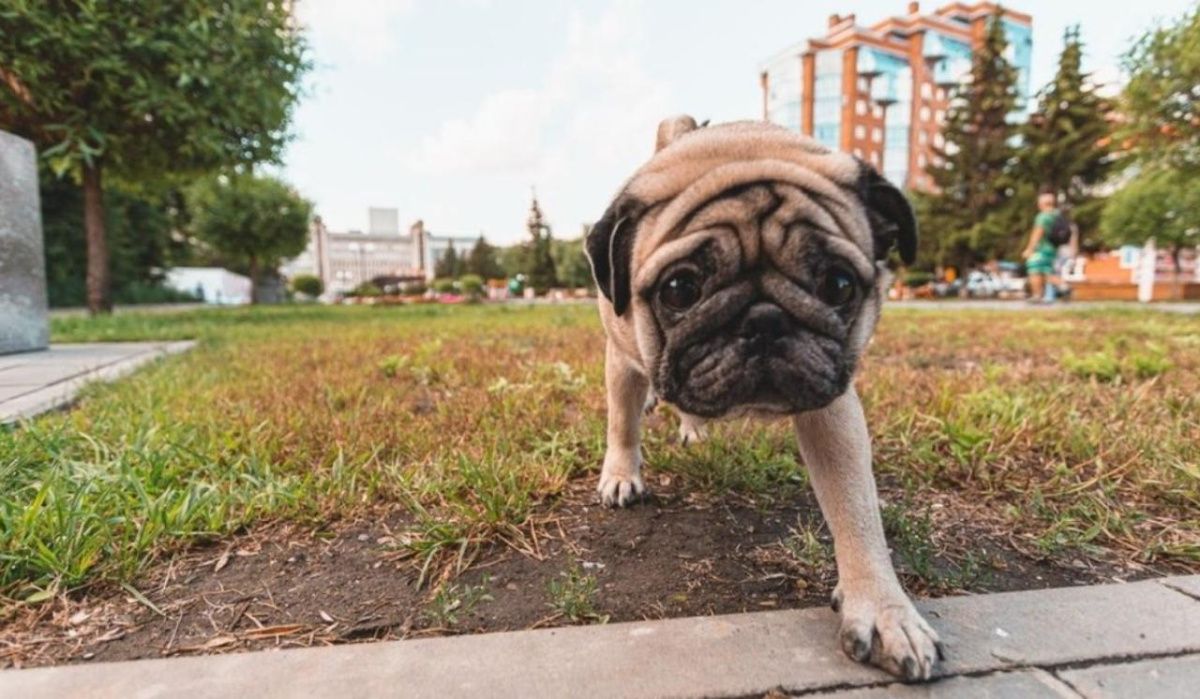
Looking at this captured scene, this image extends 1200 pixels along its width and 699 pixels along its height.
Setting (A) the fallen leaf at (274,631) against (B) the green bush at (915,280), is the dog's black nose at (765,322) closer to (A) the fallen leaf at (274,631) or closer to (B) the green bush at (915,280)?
(A) the fallen leaf at (274,631)

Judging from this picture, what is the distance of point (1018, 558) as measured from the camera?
1.69m

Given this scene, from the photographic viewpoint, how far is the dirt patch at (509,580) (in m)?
1.37

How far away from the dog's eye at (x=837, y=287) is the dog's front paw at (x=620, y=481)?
0.96 m

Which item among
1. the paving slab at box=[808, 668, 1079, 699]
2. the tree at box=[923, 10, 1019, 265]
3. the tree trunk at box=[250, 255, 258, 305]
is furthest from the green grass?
the tree at box=[923, 10, 1019, 265]

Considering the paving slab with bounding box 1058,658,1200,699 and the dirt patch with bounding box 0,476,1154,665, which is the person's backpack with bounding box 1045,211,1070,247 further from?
the paving slab with bounding box 1058,658,1200,699

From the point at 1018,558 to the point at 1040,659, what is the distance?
60cm

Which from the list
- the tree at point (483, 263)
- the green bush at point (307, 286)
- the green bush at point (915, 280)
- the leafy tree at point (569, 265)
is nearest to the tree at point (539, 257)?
the leafy tree at point (569, 265)

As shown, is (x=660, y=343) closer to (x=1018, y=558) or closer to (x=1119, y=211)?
(x=1018, y=558)

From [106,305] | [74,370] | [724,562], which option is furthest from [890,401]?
[106,305]

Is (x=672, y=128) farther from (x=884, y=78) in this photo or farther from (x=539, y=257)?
(x=884, y=78)

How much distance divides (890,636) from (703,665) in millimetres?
357

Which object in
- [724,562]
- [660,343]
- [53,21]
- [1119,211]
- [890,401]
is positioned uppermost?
[53,21]

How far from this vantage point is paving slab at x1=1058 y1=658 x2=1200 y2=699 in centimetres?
108

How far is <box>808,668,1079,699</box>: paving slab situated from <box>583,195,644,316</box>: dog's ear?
0.98 meters
